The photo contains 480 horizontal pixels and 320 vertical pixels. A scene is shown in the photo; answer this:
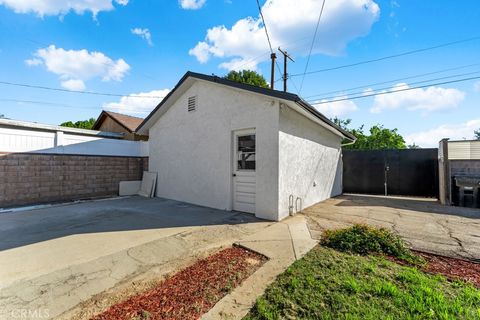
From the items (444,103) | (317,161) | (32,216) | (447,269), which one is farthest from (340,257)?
(444,103)

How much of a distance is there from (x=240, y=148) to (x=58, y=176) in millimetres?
7438

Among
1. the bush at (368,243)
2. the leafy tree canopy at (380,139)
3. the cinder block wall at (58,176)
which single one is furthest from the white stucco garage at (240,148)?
the leafy tree canopy at (380,139)

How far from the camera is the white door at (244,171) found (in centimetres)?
646

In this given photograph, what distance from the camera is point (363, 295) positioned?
96.4 inches

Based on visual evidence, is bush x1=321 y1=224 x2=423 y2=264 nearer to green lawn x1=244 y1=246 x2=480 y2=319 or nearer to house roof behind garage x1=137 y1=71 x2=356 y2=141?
green lawn x1=244 y1=246 x2=480 y2=319

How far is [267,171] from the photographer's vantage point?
5.99m

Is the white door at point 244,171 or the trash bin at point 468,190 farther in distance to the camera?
the trash bin at point 468,190

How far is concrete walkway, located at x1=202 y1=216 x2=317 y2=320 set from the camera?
232 cm

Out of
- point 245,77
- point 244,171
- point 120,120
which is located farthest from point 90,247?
point 245,77

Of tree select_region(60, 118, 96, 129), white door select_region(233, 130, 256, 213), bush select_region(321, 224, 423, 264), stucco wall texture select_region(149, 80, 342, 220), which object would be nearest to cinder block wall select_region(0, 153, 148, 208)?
stucco wall texture select_region(149, 80, 342, 220)

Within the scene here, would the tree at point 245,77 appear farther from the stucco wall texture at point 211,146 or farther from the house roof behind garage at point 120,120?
the stucco wall texture at point 211,146

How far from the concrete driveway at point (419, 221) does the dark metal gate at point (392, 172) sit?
92.6 inches

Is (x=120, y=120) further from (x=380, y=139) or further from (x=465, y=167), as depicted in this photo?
(x=380, y=139)

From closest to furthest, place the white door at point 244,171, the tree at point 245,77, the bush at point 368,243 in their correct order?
the bush at point 368,243 < the white door at point 244,171 < the tree at point 245,77
